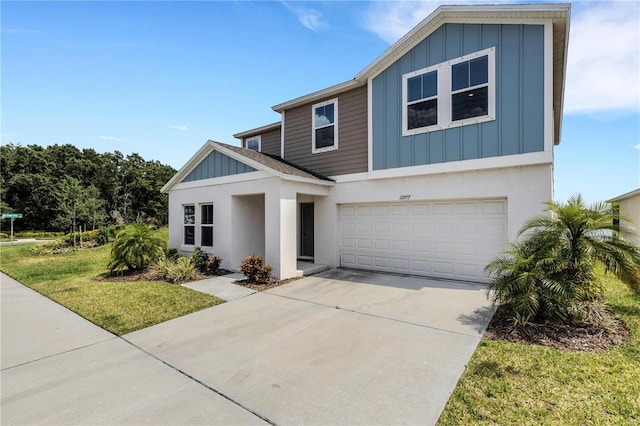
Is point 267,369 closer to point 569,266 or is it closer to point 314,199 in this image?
point 569,266

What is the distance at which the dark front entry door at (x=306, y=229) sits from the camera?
11648 mm

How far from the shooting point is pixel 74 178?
1260 inches

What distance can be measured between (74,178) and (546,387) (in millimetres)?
41754

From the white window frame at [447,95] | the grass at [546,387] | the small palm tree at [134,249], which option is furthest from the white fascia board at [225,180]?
the grass at [546,387]

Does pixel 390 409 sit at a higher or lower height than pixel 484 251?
lower

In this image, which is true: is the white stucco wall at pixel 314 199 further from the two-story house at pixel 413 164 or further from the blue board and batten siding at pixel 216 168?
the blue board and batten siding at pixel 216 168

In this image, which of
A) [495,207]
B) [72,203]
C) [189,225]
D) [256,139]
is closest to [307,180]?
[495,207]

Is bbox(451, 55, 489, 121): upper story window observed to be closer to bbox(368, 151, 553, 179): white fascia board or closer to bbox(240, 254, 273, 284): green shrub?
bbox(368, 151, 553, 179): white fascia board

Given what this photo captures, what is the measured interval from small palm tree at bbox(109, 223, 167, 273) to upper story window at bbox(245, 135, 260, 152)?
20.8 ft

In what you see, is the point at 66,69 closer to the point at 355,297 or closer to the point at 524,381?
the point at 355,297

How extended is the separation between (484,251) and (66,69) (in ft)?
45.5

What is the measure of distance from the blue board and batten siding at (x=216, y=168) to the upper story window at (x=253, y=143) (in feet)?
12.6

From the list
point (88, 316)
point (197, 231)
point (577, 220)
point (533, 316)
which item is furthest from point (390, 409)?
point (197, 231)

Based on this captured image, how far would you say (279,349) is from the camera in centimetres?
Result: 423
